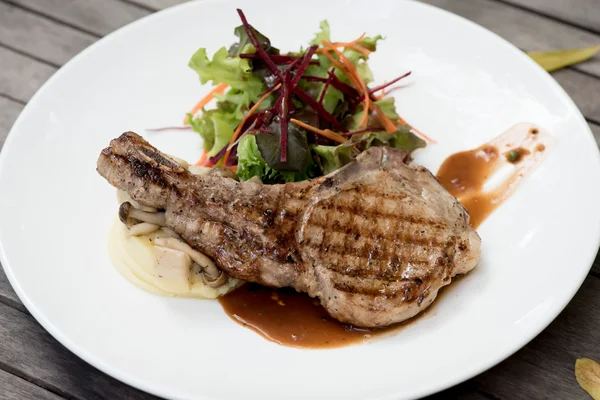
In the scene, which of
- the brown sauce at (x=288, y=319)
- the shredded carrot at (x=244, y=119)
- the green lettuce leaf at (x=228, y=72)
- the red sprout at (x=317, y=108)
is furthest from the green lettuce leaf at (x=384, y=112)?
the brown sauce at (x=288, y=319)

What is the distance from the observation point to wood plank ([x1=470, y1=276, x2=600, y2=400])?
155 inches

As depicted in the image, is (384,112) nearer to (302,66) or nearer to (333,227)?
(302,66)

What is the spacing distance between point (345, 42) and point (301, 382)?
3.01 meters

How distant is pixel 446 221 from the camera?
4.11 meters

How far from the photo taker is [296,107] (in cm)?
518

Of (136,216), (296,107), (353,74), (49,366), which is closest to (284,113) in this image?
(296,107)

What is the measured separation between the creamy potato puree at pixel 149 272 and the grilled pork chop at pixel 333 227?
7.9 inches

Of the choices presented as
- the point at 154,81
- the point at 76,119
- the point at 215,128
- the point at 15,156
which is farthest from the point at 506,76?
the point at 15,156

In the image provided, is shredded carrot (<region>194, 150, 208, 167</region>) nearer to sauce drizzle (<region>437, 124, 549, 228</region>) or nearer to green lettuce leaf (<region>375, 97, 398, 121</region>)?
green lettuce leaf (<region>375, 97, 398, 121</region>)

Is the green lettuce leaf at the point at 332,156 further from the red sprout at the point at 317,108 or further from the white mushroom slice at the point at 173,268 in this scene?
the white mushroom slice at the point at 173,268

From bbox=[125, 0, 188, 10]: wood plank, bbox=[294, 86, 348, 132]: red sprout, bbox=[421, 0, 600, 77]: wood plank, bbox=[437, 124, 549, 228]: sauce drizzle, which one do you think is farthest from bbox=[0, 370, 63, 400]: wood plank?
bbox=[421, 0, 600, 77]: wood plank

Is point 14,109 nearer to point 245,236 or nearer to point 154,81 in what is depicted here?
point 154,81

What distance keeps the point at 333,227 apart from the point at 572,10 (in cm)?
385

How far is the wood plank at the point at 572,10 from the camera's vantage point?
6.38m
